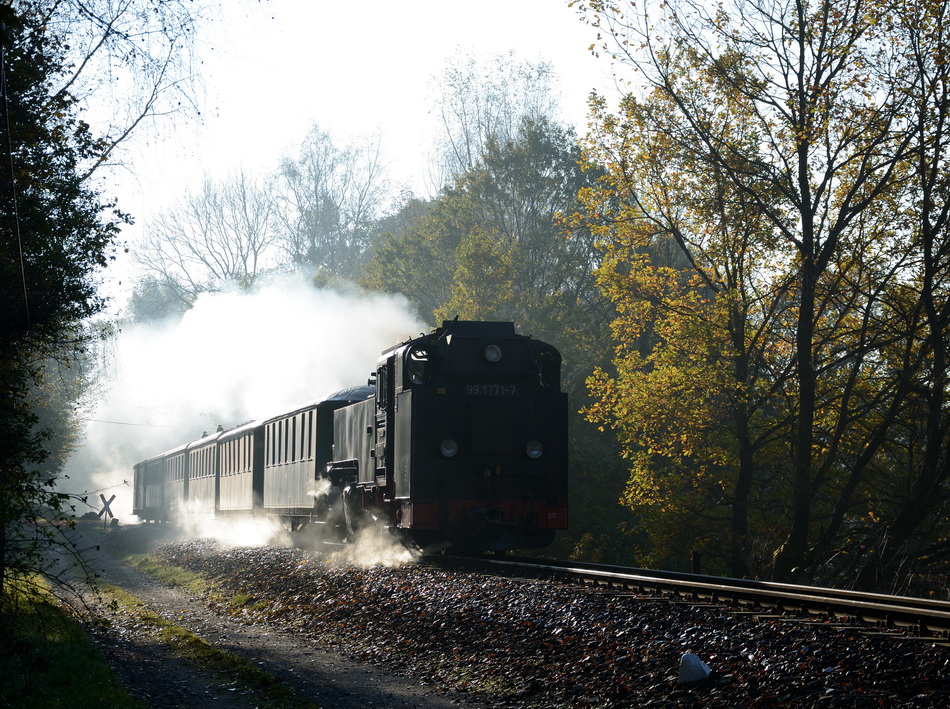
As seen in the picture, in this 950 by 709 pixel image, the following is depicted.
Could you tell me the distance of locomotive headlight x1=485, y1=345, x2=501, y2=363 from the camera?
16109 millimetres

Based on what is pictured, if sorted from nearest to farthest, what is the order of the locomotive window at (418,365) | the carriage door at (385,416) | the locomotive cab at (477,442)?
1. the locomotive cab at (477,442)
2. the locomotive window at (418,365)
3. the carriage door at (385,416)

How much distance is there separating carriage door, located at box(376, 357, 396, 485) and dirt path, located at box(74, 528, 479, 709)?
353 centimetres

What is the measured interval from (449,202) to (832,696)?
43336 millimetres

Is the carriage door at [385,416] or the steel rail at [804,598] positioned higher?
the carriage door at [385,416]

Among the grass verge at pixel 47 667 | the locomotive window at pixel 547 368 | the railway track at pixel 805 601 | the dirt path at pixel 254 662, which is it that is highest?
the locomotive window at pixel 547 368

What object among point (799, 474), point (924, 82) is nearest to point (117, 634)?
point (799, 474)

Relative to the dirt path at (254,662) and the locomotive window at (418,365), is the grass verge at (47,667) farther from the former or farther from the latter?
the locomotive window at (418,365)

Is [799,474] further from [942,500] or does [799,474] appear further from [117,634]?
[117,634]

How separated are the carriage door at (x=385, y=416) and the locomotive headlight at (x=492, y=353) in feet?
5.67

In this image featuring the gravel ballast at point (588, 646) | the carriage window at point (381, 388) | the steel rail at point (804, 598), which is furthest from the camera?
the carriage window at point (381, 388)

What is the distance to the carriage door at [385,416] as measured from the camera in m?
16.8

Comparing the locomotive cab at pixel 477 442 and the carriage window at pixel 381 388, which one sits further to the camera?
the carriage window at pixel 381 388

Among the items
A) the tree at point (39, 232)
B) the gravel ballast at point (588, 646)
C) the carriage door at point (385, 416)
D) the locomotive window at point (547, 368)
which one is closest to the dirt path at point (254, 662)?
the gravel ballast at point (588, 646)

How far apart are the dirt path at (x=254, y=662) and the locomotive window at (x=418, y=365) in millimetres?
4418
